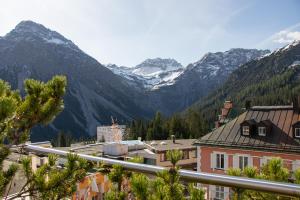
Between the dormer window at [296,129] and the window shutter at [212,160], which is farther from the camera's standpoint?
the window shutter at [212,160]

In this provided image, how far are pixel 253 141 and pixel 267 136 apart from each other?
3.33 feet

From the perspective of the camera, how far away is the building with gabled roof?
25.2 metres

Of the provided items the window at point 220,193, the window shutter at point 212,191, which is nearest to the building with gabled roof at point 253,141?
the window at point 220,193

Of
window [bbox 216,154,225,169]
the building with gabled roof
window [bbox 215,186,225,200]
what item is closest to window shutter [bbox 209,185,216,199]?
window [bbox 215,186,225,200]

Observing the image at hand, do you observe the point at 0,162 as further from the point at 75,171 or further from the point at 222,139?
the point at 222,139

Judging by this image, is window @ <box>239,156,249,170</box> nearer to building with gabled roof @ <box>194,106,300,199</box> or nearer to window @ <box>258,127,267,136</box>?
building with gabled roof @ <box>194,106,300,199</box>

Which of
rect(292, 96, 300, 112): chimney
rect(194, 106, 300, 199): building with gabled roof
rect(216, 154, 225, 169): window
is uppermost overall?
rect(292, 96, 300, 112): chimney

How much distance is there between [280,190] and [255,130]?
26109 mm

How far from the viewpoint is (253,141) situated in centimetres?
2681

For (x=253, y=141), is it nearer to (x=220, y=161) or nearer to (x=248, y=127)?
(x=248, y=127)

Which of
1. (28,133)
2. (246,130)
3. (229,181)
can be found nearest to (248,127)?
(246,130)

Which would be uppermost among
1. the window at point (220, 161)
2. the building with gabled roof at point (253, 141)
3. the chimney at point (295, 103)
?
the chimney at point (295, 103)

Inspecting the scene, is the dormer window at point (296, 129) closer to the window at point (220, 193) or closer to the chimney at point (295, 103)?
the chimney at point (295, 103)

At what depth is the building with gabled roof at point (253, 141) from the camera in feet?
82.6
